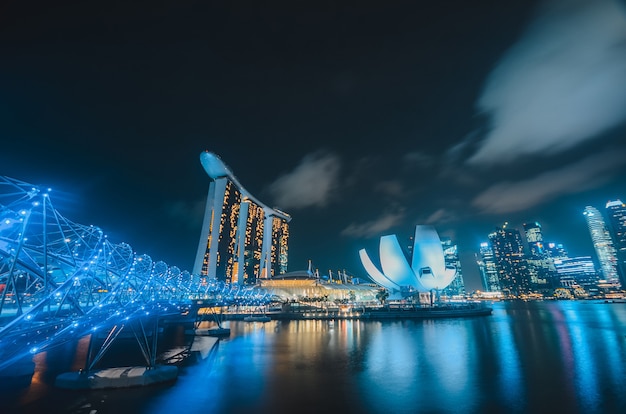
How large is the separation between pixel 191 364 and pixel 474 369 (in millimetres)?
18417

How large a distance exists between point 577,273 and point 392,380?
8748 inches

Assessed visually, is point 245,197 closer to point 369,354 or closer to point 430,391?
point 369,354

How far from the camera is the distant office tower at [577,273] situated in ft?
573

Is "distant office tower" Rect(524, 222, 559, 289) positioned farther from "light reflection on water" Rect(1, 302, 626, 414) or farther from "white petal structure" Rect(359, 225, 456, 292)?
"light reflection on water" Rect(1, 302, 626, 414)

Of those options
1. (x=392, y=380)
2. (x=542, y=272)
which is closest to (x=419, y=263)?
(x=392, y=380)

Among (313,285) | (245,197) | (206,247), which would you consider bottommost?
(313,285)

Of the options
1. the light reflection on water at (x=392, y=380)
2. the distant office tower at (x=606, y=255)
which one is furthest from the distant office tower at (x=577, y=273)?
the light reflection on water at (x=392, y=380)

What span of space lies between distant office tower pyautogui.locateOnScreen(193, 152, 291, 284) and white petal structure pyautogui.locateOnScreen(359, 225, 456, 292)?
5072 cm

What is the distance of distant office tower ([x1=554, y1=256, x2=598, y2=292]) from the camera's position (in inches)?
6870

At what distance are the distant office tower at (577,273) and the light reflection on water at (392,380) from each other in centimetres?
19129

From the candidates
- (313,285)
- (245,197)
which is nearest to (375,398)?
(313,285)

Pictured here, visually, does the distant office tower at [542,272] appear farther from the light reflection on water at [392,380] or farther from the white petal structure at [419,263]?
the light reflection on water at [392,380]

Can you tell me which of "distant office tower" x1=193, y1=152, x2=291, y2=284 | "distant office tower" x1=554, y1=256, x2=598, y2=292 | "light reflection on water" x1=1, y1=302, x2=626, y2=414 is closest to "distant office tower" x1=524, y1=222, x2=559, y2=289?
"distant office tower" x1=554, y1=256, x2=598, y2=292

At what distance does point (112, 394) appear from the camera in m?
14.6
